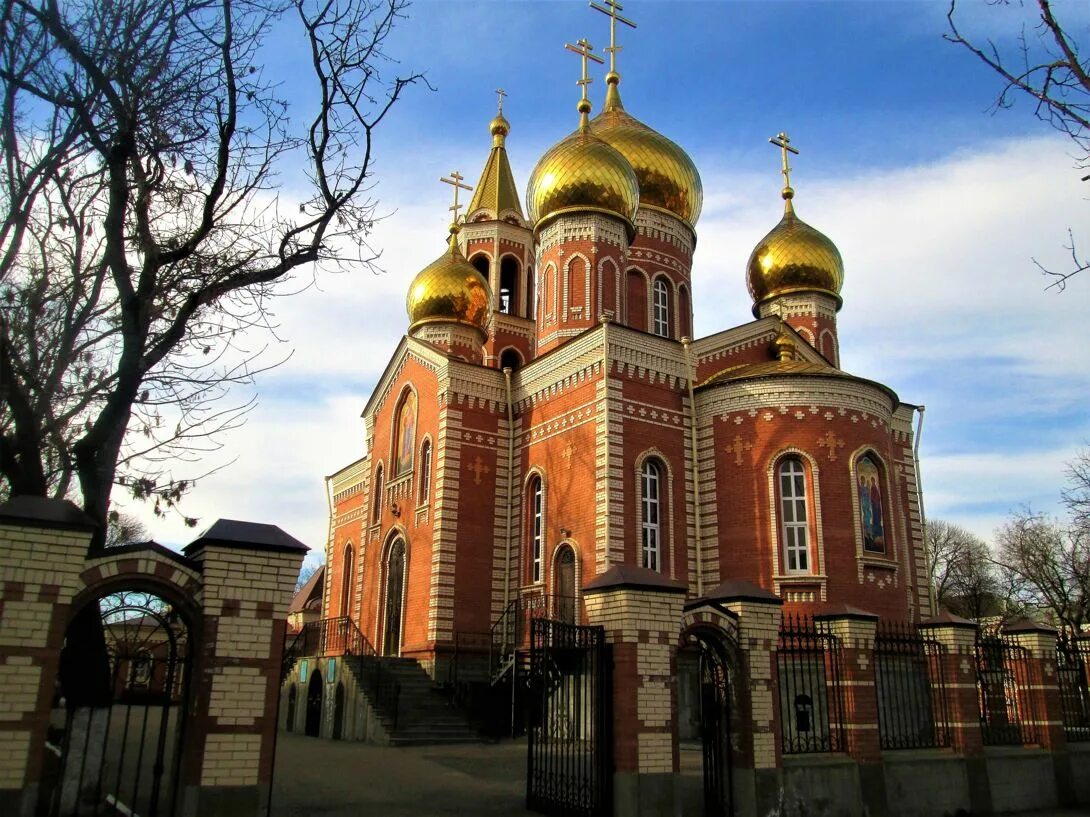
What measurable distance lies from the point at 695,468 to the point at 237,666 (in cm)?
1200

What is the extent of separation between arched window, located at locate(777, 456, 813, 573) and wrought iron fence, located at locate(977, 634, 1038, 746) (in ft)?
14.8

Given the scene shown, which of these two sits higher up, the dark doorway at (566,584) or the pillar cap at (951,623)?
the dark doorway at (566,584)

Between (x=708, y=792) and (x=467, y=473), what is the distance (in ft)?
35.9

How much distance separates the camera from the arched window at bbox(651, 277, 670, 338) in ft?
69.7

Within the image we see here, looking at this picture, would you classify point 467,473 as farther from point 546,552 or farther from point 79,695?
point 79,695

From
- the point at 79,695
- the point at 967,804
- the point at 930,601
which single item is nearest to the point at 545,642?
the point at 79,695

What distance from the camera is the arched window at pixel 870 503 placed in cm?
1595

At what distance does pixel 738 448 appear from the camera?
16.7m

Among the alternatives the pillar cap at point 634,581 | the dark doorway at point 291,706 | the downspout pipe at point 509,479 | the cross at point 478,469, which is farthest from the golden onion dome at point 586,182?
the pillar cap at point 634,581

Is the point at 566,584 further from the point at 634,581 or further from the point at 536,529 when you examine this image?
the point at 634,581

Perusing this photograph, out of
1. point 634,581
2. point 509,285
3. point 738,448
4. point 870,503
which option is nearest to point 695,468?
point 738,448

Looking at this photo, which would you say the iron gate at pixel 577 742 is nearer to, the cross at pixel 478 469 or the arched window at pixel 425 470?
the cross at pixel 478 469

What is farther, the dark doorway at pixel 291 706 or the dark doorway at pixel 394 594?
the dark doorway at pixel 394 594

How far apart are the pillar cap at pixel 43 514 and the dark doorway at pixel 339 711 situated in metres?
10.9
